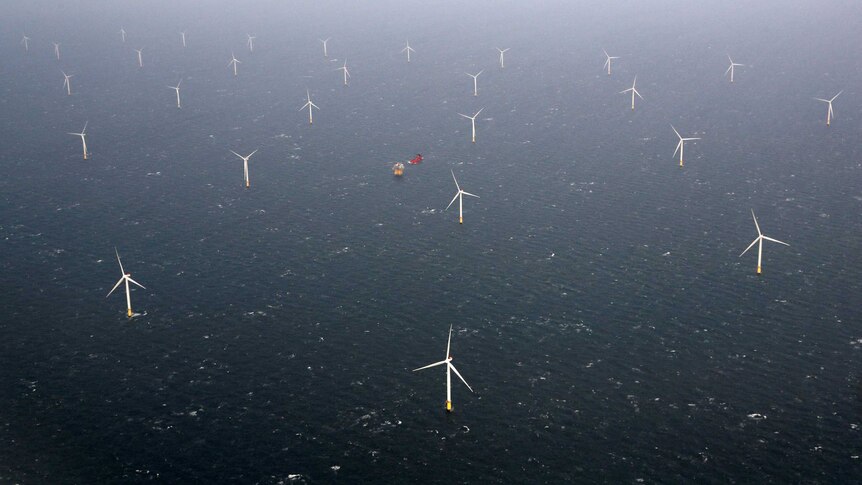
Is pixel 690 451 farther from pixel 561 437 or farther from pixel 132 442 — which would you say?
pixel 132 442

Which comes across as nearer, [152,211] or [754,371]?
[754,371]

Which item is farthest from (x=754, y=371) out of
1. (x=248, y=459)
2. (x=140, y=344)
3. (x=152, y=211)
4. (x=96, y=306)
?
(x=152, y=211)

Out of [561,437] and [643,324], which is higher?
[643,324]

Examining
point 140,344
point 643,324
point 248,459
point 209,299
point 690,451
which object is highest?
point 209,299

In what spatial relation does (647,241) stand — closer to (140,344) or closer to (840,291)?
(840,291)

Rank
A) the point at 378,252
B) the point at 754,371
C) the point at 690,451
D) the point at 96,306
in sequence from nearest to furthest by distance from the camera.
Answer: the point at 690,451, the point at 754,371, the point at 96,306, the point at 378,252

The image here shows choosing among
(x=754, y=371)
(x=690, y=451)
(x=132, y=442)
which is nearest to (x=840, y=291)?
(x=754, y=371)

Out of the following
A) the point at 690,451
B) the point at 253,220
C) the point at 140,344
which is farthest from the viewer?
the point at 253,220

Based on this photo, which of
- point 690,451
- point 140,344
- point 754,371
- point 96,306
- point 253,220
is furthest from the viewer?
point 253,220

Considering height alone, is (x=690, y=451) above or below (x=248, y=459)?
below
